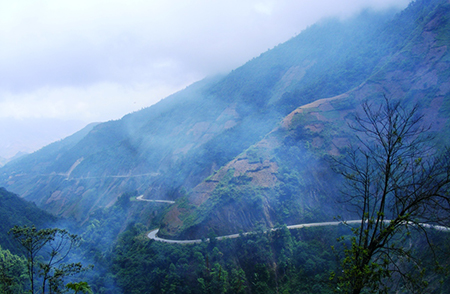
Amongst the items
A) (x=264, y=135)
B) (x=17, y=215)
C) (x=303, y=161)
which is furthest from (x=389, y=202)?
(x=17, y=215)

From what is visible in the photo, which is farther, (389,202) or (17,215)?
(17,215)

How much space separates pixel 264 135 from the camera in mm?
59688

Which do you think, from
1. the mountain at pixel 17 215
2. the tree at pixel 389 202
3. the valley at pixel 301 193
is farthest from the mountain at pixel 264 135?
the tree at pixel 389 202

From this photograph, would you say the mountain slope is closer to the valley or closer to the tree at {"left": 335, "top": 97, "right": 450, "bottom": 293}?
the valley

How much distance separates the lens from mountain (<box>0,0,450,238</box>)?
3497 centimetres

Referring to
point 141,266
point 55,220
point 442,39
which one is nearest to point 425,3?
point 442,39

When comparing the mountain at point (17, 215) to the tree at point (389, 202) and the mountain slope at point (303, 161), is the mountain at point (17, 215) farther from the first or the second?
the tree at point (389, 202)

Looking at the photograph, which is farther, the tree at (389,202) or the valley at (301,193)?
the valley at (301,193)

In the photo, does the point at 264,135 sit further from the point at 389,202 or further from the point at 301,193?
the point at 389,202

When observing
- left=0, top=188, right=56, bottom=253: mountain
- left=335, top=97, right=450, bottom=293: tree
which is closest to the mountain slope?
left=335, top=97, right=450, bottom=293: tree

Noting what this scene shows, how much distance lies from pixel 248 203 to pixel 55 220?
40.1m

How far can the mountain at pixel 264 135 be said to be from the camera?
115ft

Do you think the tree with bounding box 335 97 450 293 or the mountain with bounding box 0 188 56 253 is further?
the mountain with bounding box 0 188 56 253

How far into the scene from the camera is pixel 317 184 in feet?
118
